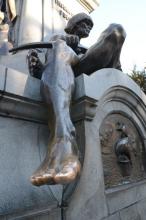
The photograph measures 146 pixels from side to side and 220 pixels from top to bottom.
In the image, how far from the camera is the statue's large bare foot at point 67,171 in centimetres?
133

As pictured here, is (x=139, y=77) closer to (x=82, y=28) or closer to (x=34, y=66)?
(x=82, y=28)

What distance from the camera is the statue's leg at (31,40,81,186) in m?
1.37

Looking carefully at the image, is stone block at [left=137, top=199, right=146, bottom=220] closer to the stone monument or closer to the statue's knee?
the stone monument

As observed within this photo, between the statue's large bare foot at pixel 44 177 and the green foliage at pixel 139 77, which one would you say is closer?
the statue's large bare foot at pixel 44 177

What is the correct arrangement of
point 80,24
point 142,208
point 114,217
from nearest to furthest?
point 114,217
point 142,208
point 80,24

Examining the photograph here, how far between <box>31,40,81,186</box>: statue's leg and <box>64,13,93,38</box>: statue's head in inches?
54.2

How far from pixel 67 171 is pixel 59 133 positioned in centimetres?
38

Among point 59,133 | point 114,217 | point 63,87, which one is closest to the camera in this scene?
point 59,133

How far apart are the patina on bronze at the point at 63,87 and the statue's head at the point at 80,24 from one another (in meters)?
0.05

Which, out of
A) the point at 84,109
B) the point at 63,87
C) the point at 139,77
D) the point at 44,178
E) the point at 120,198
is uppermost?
the point at 139,77

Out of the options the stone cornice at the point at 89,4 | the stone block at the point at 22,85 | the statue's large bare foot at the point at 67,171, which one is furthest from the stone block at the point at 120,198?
the stone cornice at the point at 89,4

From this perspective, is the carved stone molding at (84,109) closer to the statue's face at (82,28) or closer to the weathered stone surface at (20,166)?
the weathered stone surface at (20,166)

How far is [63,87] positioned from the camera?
2.02 meters

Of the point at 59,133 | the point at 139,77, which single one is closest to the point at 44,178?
the point at 59,133
